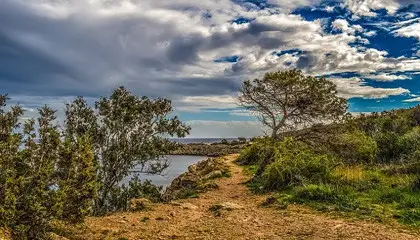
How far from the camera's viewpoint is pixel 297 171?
13.4 meters

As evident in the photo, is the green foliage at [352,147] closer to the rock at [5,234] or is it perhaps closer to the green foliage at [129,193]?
the green foliage at [129,193]

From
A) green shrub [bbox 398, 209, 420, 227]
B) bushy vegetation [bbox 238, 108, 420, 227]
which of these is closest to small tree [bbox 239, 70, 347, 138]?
bushy vegetation [bbox 238, 108, 420, 227]

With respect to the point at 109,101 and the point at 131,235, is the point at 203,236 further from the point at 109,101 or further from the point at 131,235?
the point at 109,101

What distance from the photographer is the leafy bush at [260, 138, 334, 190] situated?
13078 mm

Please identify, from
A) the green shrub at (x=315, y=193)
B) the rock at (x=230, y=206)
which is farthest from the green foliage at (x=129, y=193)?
the green shrub at (x=315, y=193)

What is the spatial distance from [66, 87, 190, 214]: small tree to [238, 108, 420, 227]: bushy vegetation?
4434mm

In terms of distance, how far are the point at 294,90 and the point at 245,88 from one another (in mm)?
2405

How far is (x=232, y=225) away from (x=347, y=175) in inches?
237

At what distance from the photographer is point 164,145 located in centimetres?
1611

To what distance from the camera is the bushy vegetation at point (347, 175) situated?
388 inches

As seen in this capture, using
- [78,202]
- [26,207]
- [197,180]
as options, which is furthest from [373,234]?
[197,180]

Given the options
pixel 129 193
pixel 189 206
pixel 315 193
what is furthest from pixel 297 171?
pixel 129 193

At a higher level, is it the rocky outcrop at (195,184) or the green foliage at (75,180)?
the green foliage at (75,180)

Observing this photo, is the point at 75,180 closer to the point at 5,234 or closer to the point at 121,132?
the point at 5,234
